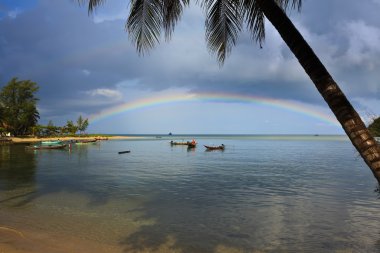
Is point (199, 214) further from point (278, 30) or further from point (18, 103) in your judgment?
point (18, 103)

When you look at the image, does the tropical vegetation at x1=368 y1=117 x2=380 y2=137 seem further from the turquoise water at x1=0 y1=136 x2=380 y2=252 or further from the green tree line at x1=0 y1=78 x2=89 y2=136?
the green tree line at x1=0 y1=78 x2=89 y2=136

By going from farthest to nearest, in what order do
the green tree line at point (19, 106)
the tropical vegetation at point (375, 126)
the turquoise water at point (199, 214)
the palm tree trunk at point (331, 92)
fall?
the green tree line at point (19, 106)
the turquoise water at point (199, 214)
the tropical vegetation at point (375, 126)
the palm tree trunk at point (331, 92)

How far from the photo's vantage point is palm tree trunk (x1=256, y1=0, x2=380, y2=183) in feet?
11.5

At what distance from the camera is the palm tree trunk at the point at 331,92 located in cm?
352

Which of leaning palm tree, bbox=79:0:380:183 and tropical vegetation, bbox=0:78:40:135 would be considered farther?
tropical vegetation, bbox=0:78:40:135

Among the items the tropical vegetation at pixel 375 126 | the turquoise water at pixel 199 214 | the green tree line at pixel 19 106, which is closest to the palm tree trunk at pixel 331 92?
the tropical vegetation at pixel 375 126

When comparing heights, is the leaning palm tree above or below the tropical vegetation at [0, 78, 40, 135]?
below

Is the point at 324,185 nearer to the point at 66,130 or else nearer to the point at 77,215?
the point at 77,215

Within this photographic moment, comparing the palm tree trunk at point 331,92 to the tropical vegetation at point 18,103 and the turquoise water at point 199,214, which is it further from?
the tropical vegetation at point 18,103

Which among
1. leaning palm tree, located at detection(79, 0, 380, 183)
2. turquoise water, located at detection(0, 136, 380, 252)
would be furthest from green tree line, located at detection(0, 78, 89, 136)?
leaning palm tree, located at detection(79, 0, 380, 183)

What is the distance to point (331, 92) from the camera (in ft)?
12.3

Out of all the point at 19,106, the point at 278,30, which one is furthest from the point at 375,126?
the point at 19,106

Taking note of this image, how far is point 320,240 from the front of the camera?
11453mm

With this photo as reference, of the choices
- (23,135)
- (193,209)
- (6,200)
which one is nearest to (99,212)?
(193,209)
